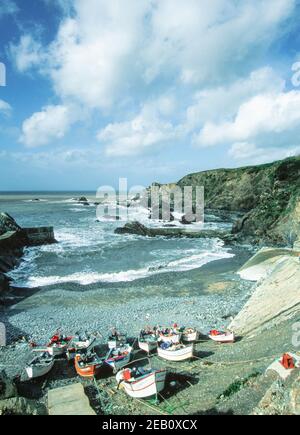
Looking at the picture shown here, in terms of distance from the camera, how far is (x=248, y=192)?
4355 inches

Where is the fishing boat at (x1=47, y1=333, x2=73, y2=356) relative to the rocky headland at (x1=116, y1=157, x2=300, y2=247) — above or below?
below

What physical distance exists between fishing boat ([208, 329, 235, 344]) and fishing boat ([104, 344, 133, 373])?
5.17 metres

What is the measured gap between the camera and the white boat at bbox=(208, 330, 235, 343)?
17766 mm

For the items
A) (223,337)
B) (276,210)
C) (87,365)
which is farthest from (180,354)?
(276,210)

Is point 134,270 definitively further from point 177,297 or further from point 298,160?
point 298,160

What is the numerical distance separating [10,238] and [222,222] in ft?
189

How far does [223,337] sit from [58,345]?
9865 mm

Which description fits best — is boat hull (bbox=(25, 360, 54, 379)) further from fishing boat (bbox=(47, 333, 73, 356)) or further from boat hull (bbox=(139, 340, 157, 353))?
boat hull (bbox=(139, 340, 157, 353))

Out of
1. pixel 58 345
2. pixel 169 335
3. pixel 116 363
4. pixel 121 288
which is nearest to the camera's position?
pixel 116 363

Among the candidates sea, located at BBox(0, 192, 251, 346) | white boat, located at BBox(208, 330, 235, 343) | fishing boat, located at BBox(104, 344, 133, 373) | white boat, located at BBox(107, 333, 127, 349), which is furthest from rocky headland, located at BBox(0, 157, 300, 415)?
white boat, located at BBox(107, 333, 127, 349)

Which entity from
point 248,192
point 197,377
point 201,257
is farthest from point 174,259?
point 248,192

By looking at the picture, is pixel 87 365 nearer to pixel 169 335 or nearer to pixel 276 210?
pixel 169 335

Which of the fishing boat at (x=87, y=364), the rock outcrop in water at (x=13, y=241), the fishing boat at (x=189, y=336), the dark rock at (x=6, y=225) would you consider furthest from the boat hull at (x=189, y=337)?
the dark rock at (x=6, y=225)

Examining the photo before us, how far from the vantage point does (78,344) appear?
17938 millimetres
